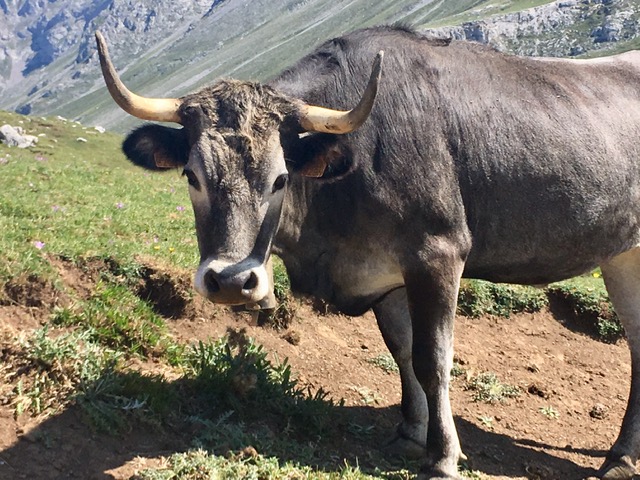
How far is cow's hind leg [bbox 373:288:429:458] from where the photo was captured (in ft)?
21.2

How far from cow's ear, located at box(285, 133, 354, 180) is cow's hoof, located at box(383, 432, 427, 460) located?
2529mm

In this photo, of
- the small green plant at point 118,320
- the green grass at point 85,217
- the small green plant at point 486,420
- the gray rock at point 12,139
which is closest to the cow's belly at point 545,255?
the small green plant at point 486,420

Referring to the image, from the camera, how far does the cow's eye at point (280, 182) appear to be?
16.9 feet

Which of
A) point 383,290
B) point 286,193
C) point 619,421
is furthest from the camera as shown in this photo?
point 619,421

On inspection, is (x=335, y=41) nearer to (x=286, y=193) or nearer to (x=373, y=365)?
(x=286, y=193)

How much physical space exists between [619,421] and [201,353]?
4943 millimetres

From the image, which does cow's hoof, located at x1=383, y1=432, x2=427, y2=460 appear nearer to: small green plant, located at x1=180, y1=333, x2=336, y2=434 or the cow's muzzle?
small green plant, located at x1=180, y1=333, x2=336, y2=434

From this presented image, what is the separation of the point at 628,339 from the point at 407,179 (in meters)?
3.67

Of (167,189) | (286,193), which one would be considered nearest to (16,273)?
(286,193)

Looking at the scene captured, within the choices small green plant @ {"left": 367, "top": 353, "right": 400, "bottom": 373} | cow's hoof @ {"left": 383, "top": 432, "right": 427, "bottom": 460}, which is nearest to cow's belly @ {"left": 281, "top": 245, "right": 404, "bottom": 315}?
cow's hoof @ {"left": 383, "top": 432, "right": 427, "bottom": 460}

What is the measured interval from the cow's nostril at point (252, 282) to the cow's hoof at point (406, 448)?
7.95 feet

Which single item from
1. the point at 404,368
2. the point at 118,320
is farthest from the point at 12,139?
the point at 404,368

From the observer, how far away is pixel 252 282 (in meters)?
4.77

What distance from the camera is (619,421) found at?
27.0 ft
